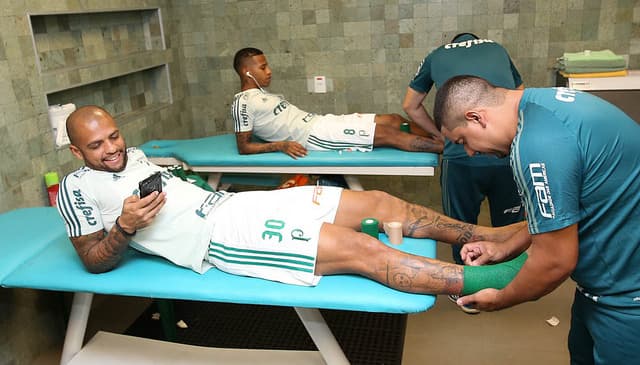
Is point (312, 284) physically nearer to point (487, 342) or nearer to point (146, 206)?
point (146, 206)

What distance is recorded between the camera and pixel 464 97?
1368mm

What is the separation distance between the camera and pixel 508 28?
3.58m

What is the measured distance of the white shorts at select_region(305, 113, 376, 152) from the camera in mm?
3057

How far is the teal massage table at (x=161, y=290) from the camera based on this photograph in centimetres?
169

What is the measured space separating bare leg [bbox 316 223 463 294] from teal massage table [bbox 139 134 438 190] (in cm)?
103

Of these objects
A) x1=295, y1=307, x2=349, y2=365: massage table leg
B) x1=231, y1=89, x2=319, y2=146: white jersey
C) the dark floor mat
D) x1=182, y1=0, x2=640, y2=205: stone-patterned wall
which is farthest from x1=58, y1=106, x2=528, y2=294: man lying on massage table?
x1=182, y1=0, x2=640, y2=205: stone-patterned wall

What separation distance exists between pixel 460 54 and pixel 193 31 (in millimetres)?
2364

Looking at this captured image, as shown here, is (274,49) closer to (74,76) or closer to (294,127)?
(294,127)

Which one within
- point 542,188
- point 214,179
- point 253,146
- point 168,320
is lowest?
point 168,320

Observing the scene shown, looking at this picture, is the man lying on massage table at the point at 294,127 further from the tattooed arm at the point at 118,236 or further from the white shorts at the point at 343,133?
the tattooed arm at the point at 118,236

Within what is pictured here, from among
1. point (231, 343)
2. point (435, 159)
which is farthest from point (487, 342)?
point (231, 343)

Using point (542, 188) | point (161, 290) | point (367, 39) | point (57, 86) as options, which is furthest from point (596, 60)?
point (57, 86)

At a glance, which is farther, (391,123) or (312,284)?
(391,123)

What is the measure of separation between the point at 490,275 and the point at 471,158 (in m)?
1.00
